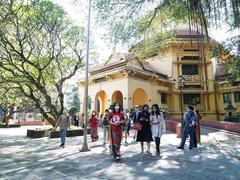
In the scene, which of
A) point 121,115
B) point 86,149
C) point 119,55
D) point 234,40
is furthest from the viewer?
point 119,55

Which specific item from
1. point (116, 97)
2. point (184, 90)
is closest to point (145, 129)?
point (116, 97)

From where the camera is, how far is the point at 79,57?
18.6 m

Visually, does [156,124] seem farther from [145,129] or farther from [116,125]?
[116,125]

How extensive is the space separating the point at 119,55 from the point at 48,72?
10.7 m

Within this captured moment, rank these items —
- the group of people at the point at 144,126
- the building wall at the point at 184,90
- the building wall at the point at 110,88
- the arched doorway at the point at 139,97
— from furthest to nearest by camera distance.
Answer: the arched doorway at the point at 139,97 < the building wall at the point at 184,90 < the building wall at the point at 110,88 < the group of people at the point at 144,126

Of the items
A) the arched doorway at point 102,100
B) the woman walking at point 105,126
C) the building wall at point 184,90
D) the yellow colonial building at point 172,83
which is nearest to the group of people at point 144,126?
the woman walking at point 105,126

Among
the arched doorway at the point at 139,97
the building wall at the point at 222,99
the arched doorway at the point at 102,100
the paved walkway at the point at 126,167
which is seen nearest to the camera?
the paved walkway at the point at 126,167

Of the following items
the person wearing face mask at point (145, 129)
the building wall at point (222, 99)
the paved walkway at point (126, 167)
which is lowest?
the paved walkway at point (126, 167)

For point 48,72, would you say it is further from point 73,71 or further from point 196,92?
point 196,92

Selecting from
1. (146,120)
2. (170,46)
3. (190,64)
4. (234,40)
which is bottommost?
(146,120)

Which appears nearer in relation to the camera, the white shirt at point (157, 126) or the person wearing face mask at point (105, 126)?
the white shirt at point (157, 126)

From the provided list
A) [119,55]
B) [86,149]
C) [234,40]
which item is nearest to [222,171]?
[86,149]

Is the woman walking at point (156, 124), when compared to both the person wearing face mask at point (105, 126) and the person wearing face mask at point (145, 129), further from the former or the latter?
the person wearing face mask at point (105, 126)

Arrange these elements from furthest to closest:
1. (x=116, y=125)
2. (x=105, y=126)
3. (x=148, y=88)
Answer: (x=148, y=88)
(x=105, y=126)
(x=116, y=125)
